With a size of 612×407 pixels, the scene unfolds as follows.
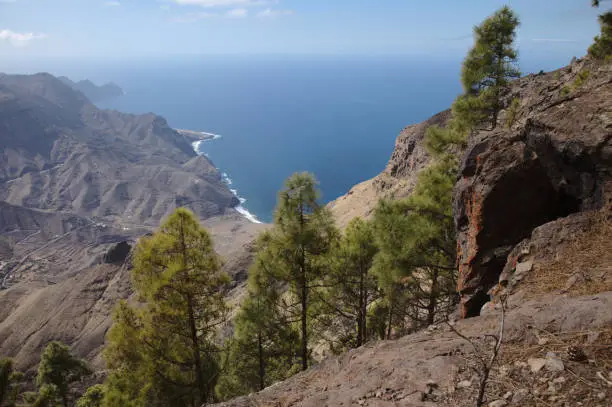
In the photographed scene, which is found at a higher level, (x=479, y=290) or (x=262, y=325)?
(x=479, y=290)

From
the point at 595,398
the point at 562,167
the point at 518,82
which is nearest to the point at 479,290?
the point at 562,167

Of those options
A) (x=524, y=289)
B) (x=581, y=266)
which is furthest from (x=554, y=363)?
(x=581, y=266)

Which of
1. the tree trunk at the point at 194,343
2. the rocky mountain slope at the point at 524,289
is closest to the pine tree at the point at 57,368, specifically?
the tree trunk at the point at 194,343

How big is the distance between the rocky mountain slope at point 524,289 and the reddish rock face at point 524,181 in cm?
3

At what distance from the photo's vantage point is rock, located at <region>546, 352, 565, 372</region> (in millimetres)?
5480

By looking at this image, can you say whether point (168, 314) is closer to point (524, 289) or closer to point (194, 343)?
point (194, 343)

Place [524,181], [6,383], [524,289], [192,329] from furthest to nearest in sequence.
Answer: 1. [6,383]
2. [192,329]
3. [524,181]
4. [524,289]

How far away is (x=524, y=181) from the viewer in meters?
11.8

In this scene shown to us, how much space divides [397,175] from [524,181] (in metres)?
60.6

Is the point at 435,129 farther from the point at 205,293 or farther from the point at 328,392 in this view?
the point at 328,392

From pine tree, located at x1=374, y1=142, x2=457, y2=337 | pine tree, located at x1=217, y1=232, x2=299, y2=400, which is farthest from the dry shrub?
pine tree, located at x1=217, y1=232, x2=299, y2=400

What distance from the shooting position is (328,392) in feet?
26.1

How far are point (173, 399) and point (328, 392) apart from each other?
1084 centimetres

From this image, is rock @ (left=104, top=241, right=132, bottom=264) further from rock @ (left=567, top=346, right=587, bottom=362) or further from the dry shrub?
rock @ (left=567, top=346, right=587, bottom=362)
